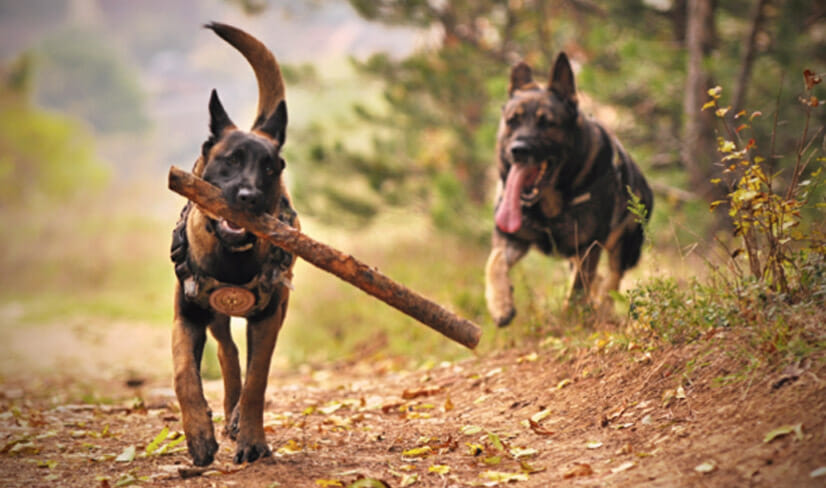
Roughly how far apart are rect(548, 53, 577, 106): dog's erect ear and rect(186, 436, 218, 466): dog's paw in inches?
145

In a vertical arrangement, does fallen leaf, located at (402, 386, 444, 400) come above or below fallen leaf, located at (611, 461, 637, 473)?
above

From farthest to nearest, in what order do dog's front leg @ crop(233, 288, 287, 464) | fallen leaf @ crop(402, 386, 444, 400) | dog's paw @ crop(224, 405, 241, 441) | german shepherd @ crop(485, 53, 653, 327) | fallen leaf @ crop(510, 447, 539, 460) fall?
1. german shepherd @ crop(485, 53, 653, 327)
2. fallen leaf @ crop(402, 386, 444, 400)
3. dog's paw @ crop(224, 405, 241, 441)
4. dog's front leg @ crop(233, 288, 287, 464)
5. fallen leaf @ crop(510, 447, 539, 460)

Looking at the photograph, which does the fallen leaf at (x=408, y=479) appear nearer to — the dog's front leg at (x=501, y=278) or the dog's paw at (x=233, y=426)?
the dog's paw at (x=233, y=426)

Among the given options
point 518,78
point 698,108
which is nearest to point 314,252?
point 518,78

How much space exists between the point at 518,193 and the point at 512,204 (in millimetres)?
101

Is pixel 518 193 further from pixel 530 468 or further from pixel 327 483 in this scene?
pixel 327 483

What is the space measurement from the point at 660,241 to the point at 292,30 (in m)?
43.5

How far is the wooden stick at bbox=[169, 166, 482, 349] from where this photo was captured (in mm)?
3842

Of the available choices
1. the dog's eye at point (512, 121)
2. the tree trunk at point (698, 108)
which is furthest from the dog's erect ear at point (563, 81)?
the tree trunk at point (698, 108)

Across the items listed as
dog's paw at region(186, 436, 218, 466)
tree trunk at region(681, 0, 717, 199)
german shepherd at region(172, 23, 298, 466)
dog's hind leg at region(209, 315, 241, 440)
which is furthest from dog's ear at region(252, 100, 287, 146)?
tree trunk at region(681, 0, 717, 199)

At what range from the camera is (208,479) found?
12.5 feet

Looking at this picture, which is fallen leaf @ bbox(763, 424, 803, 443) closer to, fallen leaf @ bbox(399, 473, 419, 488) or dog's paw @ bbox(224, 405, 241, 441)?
fallen leaf @ bbox(399, 473, 419, 488)

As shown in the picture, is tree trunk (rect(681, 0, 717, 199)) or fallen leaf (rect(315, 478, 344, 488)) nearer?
fallen leaf (rect(315, 478, 344, 488))

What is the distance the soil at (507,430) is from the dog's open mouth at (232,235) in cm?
107
